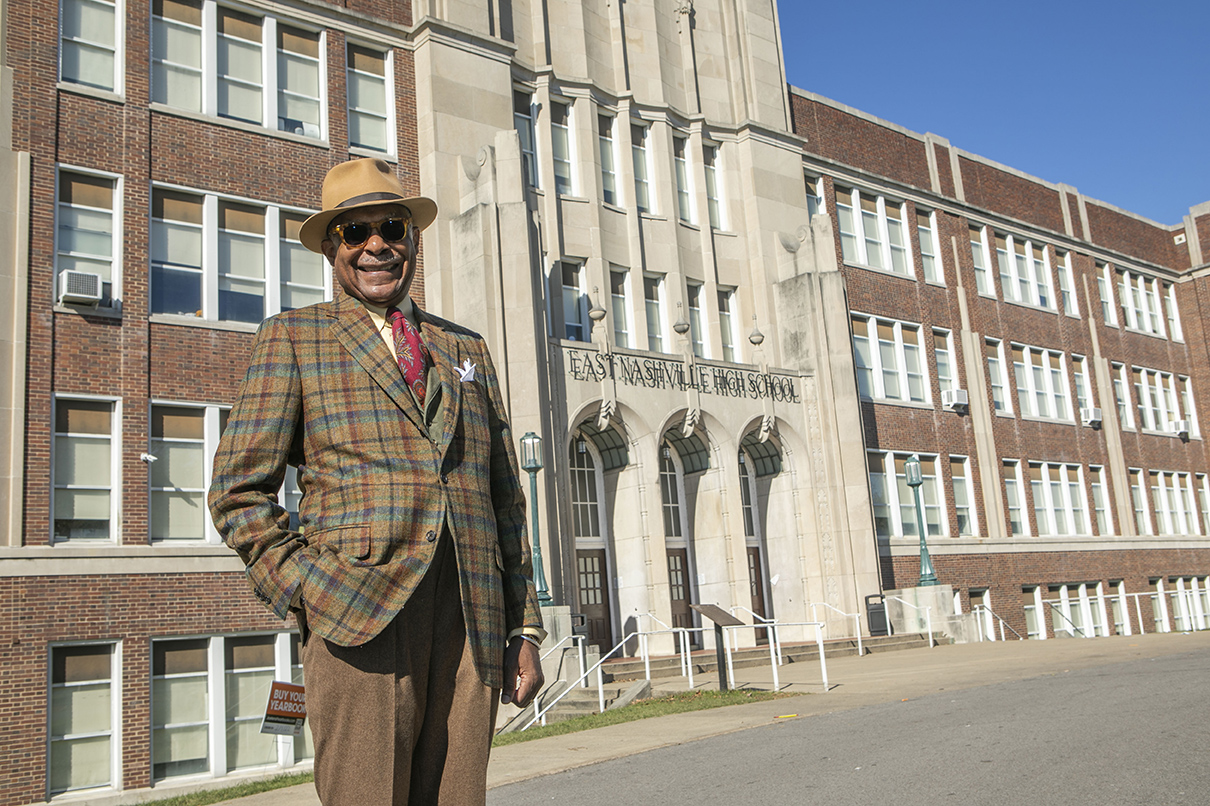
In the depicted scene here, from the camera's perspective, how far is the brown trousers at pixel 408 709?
2781 millimetres

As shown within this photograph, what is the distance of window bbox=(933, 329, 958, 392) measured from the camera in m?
31.4

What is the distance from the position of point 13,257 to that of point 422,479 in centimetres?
1589

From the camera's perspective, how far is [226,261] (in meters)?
18.7

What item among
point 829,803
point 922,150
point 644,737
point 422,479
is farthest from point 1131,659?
point 922,150

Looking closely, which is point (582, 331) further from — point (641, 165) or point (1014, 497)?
point (1014, 497)

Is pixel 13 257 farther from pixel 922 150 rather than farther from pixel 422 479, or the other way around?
pixel 922 150

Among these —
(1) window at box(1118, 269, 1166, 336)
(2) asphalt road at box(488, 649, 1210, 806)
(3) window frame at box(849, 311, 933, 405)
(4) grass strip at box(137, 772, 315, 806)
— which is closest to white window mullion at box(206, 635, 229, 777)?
(4) grass strip at box(137, 772, 315, 806)

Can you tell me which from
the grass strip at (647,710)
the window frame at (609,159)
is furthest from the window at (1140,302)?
the grass strip at (647,710)

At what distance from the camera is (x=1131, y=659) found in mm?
16078

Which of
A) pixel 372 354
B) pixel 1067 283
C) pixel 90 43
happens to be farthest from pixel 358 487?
pixel 1067 283

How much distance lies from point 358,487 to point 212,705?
15.5 m

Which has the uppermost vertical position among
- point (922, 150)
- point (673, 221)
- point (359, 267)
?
point (922, 150)

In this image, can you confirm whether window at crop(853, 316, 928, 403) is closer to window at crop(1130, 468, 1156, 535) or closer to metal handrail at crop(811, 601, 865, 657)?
metal handrail at crop(811, 601, 865, 657)

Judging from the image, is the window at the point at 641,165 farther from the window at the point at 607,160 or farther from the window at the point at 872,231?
the window at the point at 872,231
